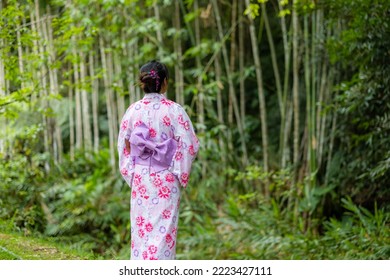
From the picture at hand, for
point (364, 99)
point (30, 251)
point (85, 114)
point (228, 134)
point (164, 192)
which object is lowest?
point (30, 251)

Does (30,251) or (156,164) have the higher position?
(156,164)

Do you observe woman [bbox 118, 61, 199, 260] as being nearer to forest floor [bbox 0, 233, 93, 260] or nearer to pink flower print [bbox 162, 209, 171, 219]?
pink flower print [bbox 162, 209, 171, 219]

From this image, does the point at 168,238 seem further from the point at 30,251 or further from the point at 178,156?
the point at 30,251

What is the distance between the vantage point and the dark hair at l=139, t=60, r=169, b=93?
3436mm

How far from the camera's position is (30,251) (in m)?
4.27

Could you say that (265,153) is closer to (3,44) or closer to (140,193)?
(3,44)

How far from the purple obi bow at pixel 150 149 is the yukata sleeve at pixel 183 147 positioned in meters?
0.03

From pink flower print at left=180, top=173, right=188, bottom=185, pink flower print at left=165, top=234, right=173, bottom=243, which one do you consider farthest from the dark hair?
pink flower print at left=165, top=234, right=173, bottom=243

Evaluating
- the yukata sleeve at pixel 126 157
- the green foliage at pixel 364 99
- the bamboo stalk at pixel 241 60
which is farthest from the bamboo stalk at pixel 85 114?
the yukata sleeve at pixel 126 157

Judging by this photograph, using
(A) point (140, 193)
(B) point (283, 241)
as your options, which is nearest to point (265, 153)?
(B) point (283, 241)

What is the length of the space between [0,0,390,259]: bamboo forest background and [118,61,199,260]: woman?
1523 mm

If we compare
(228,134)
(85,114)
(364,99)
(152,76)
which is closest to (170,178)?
(152,76)

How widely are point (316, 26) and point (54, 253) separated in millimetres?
3262

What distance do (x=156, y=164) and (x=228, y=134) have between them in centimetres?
415
